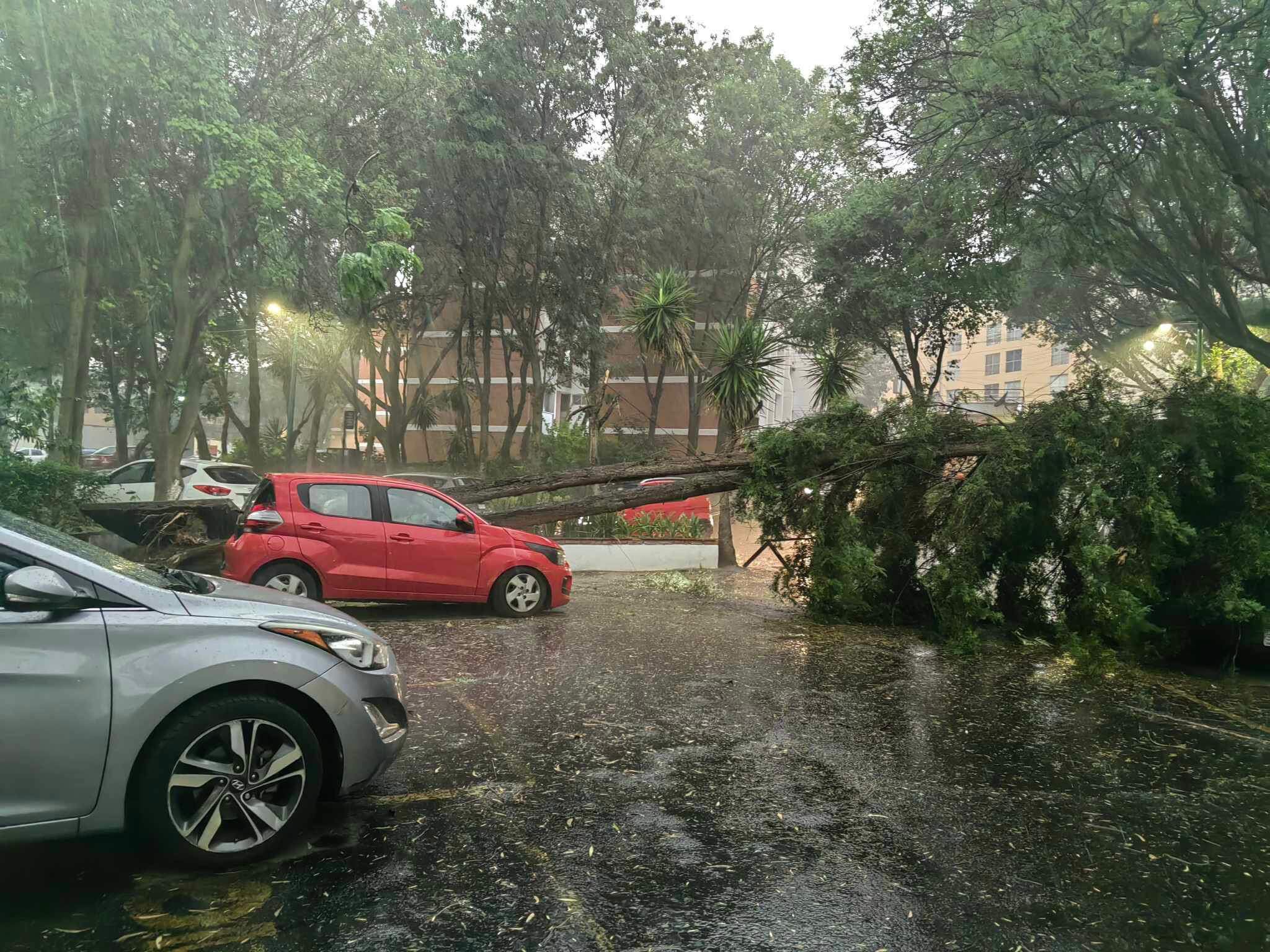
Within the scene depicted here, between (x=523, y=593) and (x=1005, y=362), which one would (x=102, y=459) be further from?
(x=1005, y=362)

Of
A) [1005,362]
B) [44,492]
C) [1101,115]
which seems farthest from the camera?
[1005,362]

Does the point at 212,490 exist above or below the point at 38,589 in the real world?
below

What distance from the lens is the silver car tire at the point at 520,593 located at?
1080 centimetres

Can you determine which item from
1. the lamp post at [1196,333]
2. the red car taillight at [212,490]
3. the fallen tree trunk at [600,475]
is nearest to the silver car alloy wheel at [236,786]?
the fallen tree trunk at [600,475]

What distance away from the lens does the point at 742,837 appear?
4.27 metres

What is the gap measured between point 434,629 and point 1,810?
665 centimetres

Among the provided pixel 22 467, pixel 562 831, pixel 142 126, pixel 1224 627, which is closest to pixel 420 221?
pixel 142 126

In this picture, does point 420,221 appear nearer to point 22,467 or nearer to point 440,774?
point 22,467

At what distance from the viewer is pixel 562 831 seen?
4270 mm

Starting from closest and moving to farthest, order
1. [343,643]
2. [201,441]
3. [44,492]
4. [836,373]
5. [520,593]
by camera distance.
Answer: [343,643], [520,593], [44,492], [836,373], [201,441]

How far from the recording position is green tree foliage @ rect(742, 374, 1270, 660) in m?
9.00

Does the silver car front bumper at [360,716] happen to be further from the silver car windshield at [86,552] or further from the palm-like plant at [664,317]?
the palm-like plant at [664,317]

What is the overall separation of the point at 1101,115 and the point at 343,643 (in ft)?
37.7

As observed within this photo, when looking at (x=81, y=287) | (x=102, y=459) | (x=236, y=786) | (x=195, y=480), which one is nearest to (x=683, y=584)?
(x=195, y=480)
